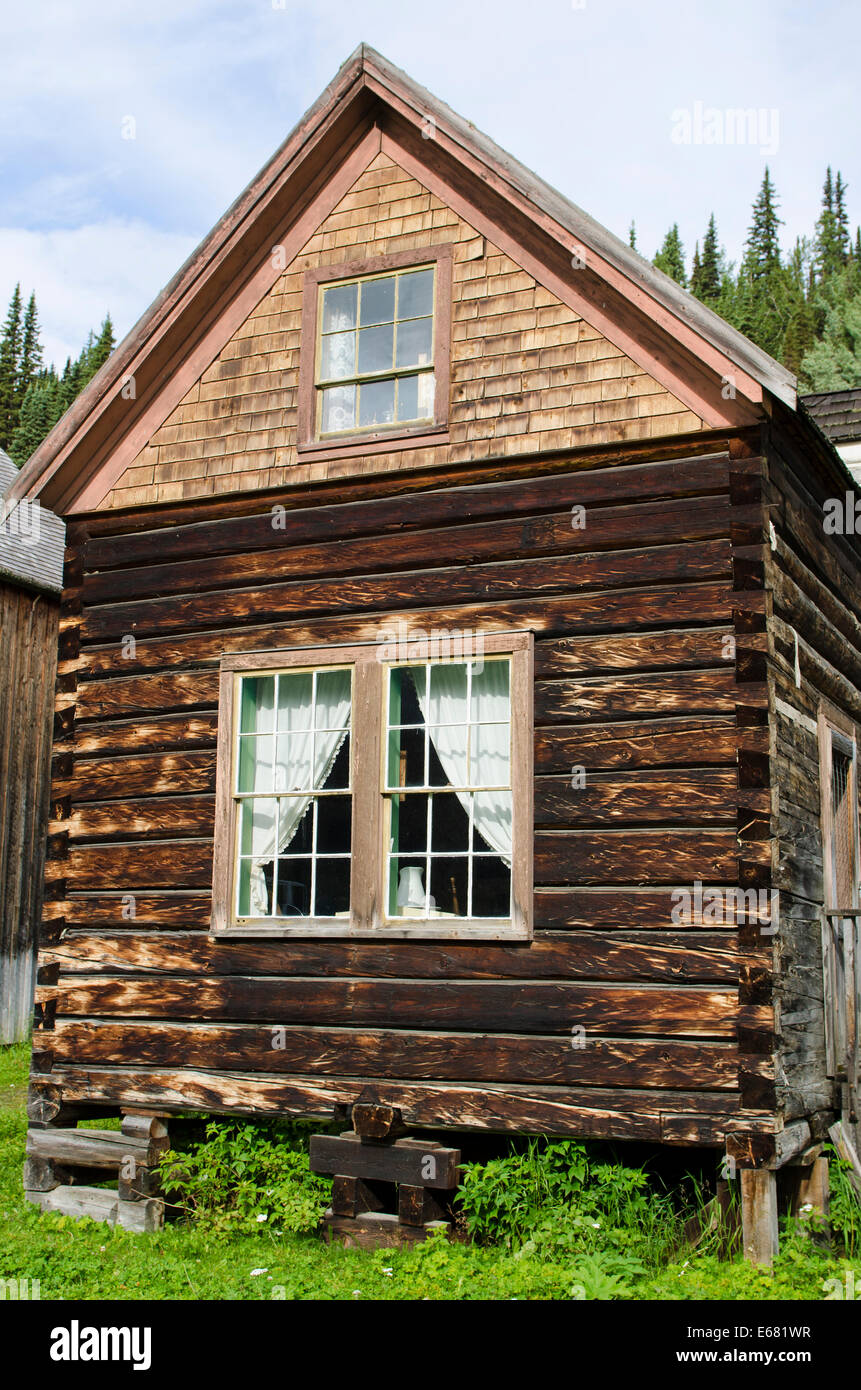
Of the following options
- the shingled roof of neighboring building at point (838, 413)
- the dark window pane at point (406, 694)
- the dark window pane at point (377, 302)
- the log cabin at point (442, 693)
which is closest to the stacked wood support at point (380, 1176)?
the log cabin at point (442, 693)

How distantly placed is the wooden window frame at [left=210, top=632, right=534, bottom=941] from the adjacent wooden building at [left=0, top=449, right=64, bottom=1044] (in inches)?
349

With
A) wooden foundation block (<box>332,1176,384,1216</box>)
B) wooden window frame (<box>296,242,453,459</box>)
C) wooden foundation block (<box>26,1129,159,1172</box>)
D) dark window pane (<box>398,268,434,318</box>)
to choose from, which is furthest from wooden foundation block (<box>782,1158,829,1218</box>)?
dark window pane (<box>398,268,434,318</box>)

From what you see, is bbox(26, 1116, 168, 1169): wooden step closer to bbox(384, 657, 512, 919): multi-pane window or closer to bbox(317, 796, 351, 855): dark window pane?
bbox(317, 796, 351, 855): dark window pane

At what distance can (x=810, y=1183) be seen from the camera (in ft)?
28.3

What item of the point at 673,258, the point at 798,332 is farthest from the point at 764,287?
the point at 798,332

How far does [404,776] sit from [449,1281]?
3.69 metres

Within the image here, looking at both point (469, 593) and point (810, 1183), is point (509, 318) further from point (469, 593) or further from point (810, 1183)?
point (810, 1183)

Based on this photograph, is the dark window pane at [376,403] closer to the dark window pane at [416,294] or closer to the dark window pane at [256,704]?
the dark window pane at [416,294]

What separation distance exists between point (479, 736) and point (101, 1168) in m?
4.30

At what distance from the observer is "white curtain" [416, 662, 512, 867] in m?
8.72

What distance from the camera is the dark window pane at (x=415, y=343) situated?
9.48 m

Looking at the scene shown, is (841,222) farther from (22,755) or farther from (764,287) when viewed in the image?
(22,755)

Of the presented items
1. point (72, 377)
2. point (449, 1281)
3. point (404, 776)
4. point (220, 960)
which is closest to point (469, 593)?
point (404, 776)

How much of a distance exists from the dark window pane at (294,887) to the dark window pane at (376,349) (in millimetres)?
3600
